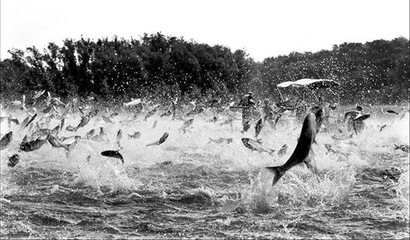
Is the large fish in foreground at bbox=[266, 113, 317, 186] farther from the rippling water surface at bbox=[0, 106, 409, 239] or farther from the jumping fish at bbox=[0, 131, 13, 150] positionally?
the jumping fish at bbox=[0, 131, 13, 150]

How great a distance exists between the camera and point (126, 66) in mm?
46000

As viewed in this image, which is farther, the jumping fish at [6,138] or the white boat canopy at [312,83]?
the jumping fish at [6,138]

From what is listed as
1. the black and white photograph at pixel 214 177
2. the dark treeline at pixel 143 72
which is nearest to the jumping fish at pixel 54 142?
the black and white photograph at pixel 214 177

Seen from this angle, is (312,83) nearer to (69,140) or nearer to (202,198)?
(202,198)

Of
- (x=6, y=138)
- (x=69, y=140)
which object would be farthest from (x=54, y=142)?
(x=6, y=138)

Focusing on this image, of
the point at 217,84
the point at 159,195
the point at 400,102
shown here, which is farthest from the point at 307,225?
the point at 400,102

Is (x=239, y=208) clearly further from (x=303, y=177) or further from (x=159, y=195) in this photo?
(x=303, y=177)

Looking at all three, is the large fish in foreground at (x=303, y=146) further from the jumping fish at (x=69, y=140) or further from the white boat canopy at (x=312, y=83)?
the jumping fish at (x=69, y=140)

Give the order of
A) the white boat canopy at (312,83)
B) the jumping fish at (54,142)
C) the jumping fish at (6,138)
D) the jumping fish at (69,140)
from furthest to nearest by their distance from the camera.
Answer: the jumping fish at (69,140)
the jumping fish at (54,142)
the jumping fish at (6,138)
the white boat canopy at (312,83)

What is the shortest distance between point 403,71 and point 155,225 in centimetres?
4964

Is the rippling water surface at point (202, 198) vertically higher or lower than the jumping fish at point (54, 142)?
lower

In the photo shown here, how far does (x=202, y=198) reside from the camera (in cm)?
845

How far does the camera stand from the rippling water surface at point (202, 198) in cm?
665

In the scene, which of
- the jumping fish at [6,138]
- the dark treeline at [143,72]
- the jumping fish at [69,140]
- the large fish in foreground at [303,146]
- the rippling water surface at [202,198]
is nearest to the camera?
the large fish in foreground at [303,146]
